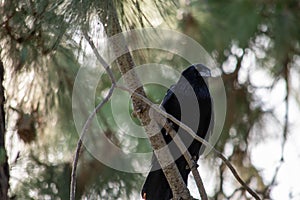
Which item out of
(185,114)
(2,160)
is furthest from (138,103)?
(185,114)

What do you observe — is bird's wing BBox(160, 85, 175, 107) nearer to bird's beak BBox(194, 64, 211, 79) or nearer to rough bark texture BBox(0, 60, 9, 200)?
bird's beak BBox(194, 64, 211, 79)

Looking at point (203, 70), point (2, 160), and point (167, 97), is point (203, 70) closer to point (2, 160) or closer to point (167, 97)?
point (167, 97)

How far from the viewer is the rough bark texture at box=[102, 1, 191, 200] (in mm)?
1907

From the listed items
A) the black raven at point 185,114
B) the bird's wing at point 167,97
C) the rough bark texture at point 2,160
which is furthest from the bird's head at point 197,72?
the rough bark texture at point 2,160

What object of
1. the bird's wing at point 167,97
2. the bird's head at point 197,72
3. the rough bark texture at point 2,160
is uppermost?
the bird's head at point 197,72

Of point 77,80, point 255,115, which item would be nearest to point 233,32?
point 77,80

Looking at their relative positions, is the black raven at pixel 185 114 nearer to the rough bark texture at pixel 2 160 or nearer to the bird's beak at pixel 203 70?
the bird's beak at pixel 203 70

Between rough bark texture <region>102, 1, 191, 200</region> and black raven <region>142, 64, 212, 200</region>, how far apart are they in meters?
0.43

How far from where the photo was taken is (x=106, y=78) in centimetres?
311

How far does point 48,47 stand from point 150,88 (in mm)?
970

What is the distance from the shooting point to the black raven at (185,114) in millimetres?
2738

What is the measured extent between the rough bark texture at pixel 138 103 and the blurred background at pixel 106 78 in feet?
0.04

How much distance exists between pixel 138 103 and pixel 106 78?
1061 mm

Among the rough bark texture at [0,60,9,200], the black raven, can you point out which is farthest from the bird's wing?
the rough bark texture at [0,60,9,200]
